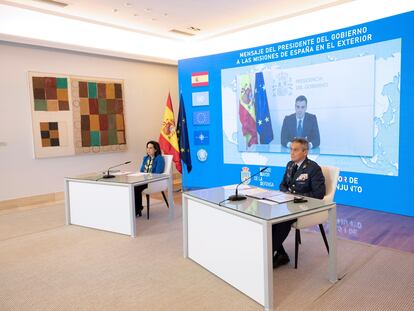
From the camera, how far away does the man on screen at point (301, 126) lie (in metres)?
5.30

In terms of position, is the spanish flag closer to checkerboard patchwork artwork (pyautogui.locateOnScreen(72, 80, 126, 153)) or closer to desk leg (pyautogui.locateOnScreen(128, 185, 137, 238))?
checkerboard patchwork artwork (pyautogui.locateOnScreen(72, 80, 126, 153))

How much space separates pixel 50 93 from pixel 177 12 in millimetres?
2581

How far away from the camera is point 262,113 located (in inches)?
232

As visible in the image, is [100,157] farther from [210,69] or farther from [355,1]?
[355,1]

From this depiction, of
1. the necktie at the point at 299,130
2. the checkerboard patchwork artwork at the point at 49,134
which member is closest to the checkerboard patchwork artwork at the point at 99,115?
the checkerboard patchwork artwork at the point at 49,134

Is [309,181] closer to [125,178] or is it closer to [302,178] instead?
[302,178]

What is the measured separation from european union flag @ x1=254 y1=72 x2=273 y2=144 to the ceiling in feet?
3.37

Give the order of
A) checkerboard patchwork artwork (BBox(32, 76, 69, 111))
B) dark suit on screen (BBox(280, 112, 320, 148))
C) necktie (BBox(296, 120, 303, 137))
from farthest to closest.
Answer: checkerboard patchwork artwork (BBox(32, 76, 69, 111)) → necktie (BBox(296, 120, 303, 137)) → dark suit on screen (BBox(280, 112, 320, 148))

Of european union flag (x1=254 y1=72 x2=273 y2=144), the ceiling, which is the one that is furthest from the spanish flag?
european union flag (x1=254 y1=72 x2=273 y2=144)

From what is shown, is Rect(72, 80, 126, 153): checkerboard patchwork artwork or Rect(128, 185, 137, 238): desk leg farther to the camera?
Rect(72, 80, 126, 153): checkerboard patchwork artwork

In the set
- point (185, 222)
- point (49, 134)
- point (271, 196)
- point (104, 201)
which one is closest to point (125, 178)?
point (104, 201)

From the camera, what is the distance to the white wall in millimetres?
5559

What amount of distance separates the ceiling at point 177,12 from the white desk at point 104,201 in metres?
2.56

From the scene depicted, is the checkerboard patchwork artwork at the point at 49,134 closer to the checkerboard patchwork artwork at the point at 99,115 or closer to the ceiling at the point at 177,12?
the checkerboard patchwork artwork at the point at 99,115
